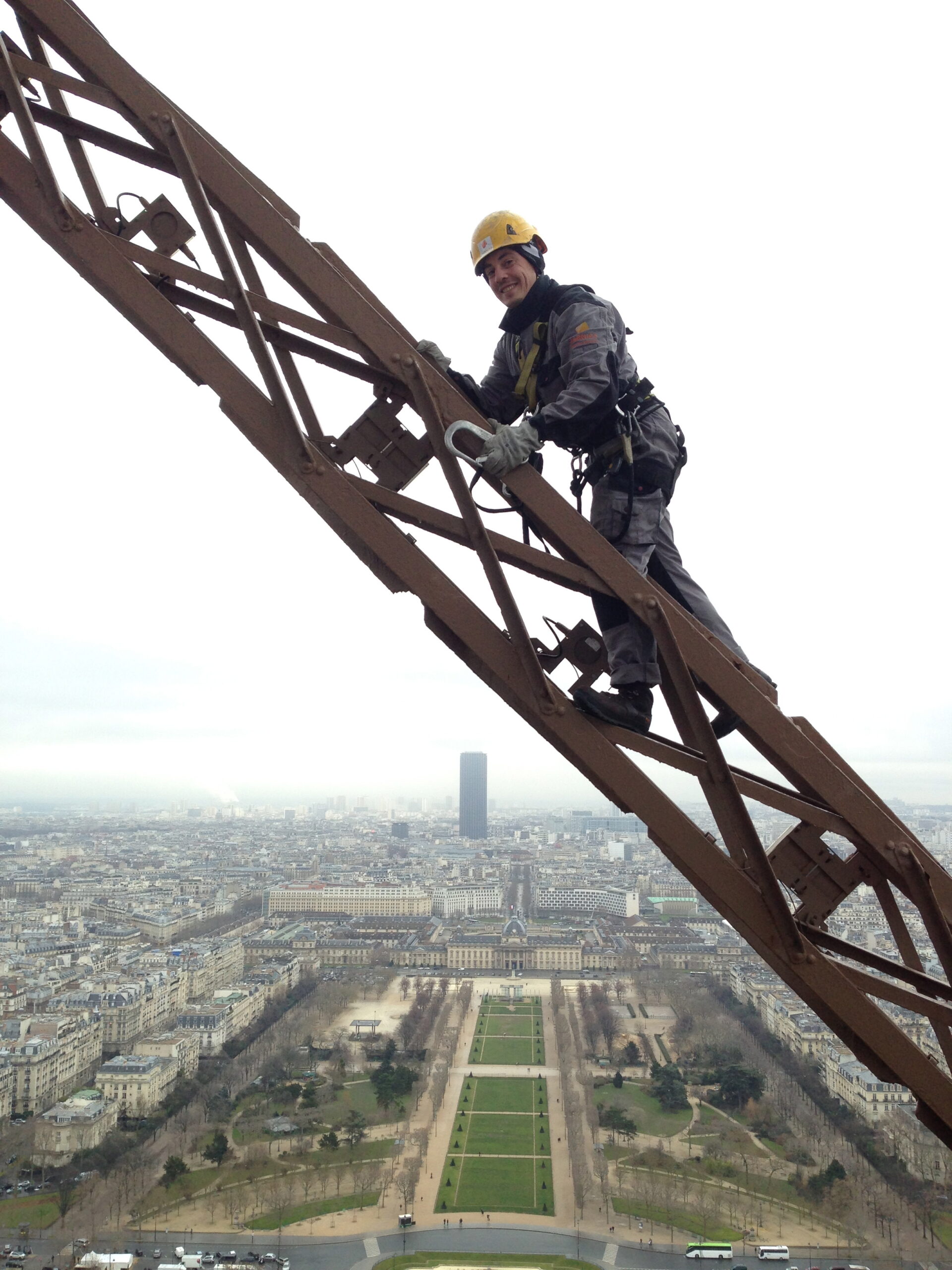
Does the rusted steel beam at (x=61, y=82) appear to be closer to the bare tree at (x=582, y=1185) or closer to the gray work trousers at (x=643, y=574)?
the gray work trousers at (x=643, y=574)

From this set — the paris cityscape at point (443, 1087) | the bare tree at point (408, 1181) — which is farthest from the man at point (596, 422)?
the bare tree at point (408, 1181)

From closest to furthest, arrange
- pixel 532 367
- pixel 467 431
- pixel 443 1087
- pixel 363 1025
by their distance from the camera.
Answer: pixel 467 431 < pixel 532 367 < pixel 443 1087 < pixel 363 1025

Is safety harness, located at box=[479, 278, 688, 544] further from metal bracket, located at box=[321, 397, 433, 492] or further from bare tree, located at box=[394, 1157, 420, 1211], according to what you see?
bare tree, located at box=[394, 1157, 420, 1211]

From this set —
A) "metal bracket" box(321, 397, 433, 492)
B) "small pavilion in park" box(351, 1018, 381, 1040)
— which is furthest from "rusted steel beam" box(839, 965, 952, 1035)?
"small pavilion in park" box(351, 1018, 381, 1040)

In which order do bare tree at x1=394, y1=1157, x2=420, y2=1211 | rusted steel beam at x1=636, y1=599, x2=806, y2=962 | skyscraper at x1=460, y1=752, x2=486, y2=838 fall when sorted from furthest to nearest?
1. skyscraper at x1=460, y1=752, x2=486, y2=838
2. bare tree at x1=394, y1=1157, x2=420, y2=1211
3. rusted steel beam at x1=636, y1=599, x2=806, y2=962

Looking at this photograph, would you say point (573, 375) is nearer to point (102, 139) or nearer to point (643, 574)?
point (643, 574)

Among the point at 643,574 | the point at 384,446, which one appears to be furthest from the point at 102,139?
the point at 643,574
